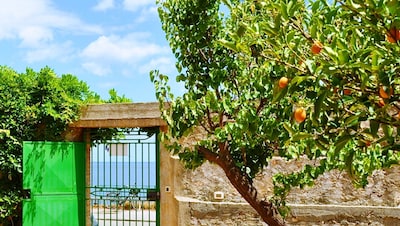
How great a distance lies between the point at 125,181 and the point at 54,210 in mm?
995

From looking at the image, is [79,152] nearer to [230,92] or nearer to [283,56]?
[230,92]

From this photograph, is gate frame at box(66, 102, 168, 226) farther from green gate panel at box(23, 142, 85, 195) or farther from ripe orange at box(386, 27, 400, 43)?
ripe orange at box(386, 27, 400, 43)

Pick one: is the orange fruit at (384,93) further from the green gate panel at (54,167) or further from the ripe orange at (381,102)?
the green gate panel at (54,167)

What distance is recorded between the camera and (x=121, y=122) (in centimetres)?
727

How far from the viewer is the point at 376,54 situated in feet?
4.76

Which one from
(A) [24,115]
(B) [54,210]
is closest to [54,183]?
(B) [54,210]

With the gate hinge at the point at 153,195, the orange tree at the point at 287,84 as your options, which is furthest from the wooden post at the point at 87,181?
the orange tree at the point at 287,84

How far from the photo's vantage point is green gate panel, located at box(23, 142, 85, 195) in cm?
705

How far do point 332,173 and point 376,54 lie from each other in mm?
4910

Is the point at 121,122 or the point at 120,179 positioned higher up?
the point at 121,122

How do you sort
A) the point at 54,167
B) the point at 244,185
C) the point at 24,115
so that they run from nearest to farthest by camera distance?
the point at 244,185, the point at 54,167, the point at 24,115

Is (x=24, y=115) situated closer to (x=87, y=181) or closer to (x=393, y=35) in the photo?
(x=87, y=181)

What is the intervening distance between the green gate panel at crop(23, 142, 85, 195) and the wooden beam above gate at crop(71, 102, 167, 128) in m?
0.39

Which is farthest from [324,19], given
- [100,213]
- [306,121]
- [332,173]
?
[100,213]
